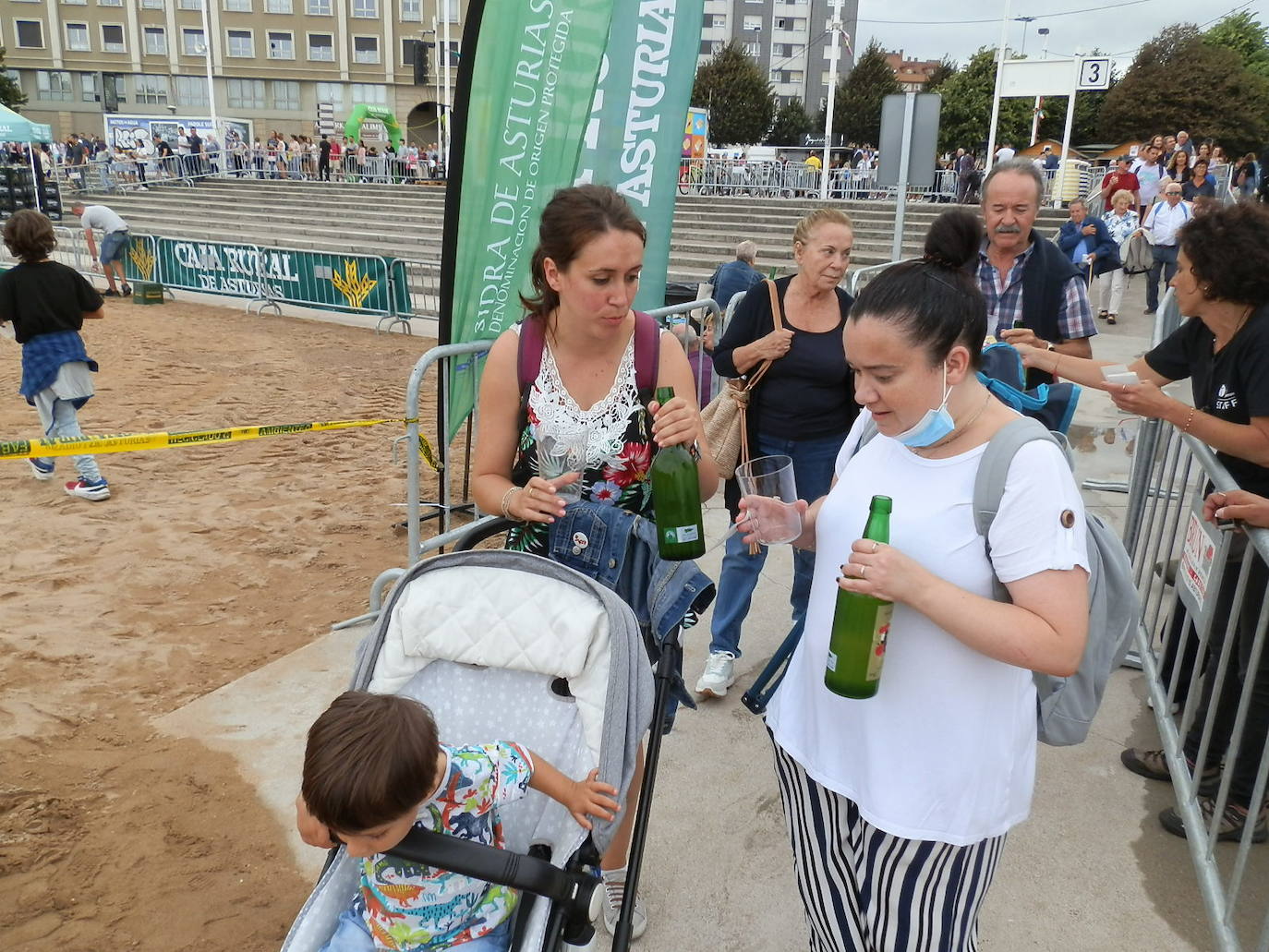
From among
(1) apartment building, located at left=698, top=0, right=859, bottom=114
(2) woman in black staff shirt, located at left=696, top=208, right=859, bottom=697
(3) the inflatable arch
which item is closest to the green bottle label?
(2) woman in black staff shirt, located at left=696, top=208, right=859, bottom=697

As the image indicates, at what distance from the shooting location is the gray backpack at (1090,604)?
1585mm

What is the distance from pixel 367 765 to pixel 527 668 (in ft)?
1.86

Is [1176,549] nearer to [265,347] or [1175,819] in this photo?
[1175,819]

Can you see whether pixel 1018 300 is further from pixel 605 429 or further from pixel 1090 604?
pixel 1090 604

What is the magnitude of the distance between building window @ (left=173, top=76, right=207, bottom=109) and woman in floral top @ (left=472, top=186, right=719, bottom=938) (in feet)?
240

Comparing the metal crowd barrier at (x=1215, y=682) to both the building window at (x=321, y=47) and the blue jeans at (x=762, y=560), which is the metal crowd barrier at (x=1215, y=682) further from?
the building window at (x=321, y=47)

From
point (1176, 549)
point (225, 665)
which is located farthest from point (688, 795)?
point (1176, 549)

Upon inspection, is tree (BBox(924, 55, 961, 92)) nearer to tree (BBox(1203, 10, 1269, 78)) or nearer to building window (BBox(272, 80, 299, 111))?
tree (BBox(1203, 10, 1269, 78))

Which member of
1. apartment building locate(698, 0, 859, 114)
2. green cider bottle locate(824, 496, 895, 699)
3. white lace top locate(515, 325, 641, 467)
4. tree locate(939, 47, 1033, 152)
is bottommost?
green cider bottle locate(824, 496, 895, 699)

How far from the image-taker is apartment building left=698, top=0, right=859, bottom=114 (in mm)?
84750

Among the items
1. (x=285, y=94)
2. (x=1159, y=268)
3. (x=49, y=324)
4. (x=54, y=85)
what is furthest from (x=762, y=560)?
(x=54, y=85)

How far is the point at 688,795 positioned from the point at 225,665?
2691 mm

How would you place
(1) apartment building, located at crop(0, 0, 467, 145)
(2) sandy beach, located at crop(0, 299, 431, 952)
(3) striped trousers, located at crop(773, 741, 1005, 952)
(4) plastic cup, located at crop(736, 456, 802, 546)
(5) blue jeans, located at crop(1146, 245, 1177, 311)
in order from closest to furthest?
(3) striped trousers, located at crop(773, 741, 1005, 952) → (4) plastic cup, located at crop(736, 456, 802, 546) → (2) sandy beach, located at crop(0, 299, 431, 952) → (5) blue jeans, located at crop(1146, 245, 1177, 311) → (1) apartment building, located at crop(0, 0, 467, 145)

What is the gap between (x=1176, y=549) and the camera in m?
5.26
